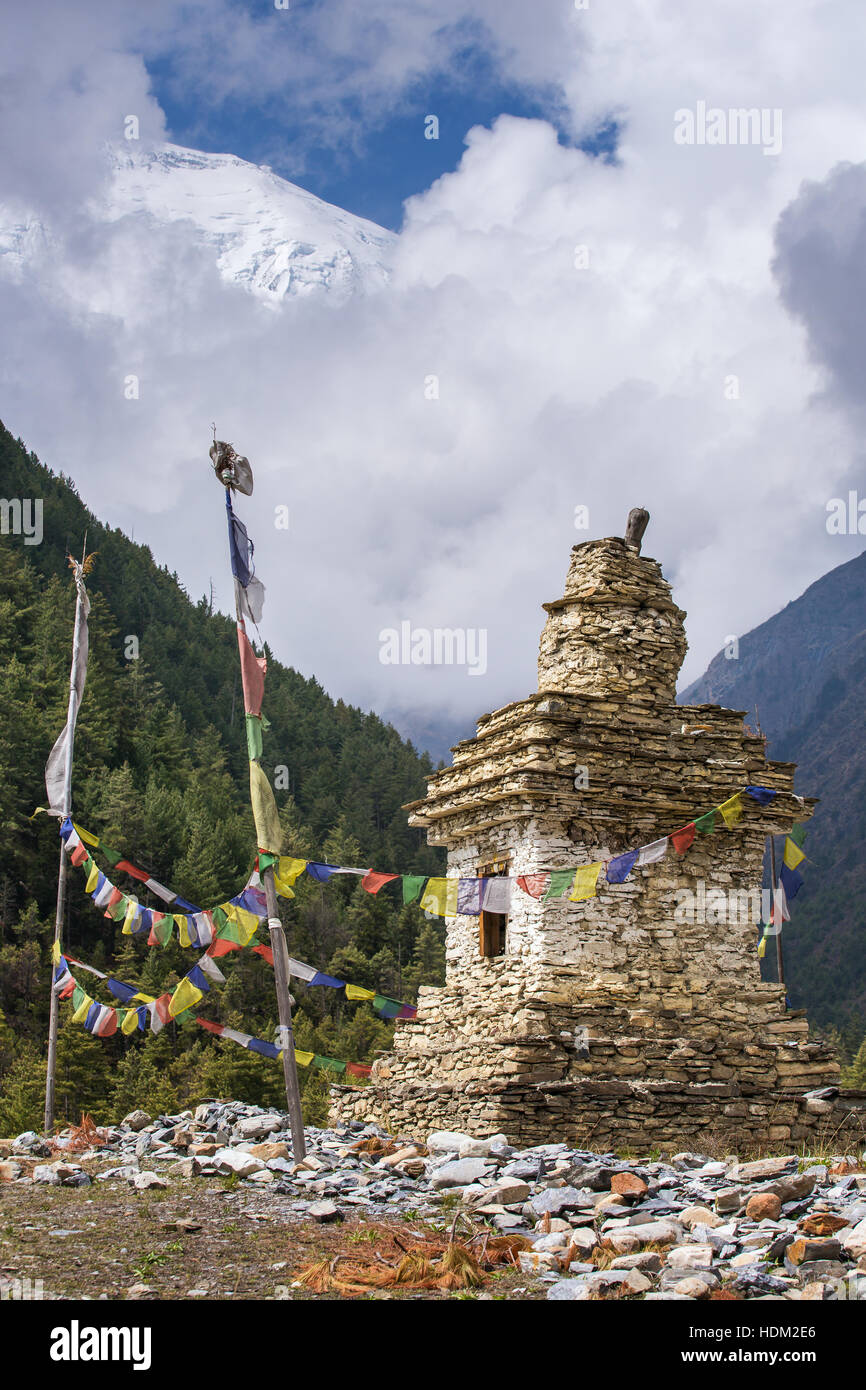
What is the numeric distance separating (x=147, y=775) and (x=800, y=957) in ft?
207

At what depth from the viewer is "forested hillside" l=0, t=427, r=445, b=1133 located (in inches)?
1727

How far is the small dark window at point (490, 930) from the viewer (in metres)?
16.1

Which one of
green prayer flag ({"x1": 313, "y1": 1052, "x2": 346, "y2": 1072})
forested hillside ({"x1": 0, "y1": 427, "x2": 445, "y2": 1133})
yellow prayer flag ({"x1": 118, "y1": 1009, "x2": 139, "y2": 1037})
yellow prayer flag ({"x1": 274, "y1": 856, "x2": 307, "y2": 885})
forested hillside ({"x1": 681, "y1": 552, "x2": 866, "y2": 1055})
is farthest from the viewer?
forested hillside ({"x1": 681, "y1": 552, "x2": 866, "y2": 1055})

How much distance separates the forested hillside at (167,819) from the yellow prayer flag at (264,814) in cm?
2502

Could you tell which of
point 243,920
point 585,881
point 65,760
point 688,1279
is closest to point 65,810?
point 65,760

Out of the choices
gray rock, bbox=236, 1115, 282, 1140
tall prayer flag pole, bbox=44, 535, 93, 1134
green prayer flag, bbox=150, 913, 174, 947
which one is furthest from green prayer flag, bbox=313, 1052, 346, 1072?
tall prayer flag pole, bbox=44, 535, 93, 1134

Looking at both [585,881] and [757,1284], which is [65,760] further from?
[757,1284]

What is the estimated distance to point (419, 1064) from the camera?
15891 mm

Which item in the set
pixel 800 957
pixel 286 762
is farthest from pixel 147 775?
pixel 800 957

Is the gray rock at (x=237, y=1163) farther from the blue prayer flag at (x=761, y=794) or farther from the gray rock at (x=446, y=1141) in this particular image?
the blue prayer flag at (x=761, y=794)

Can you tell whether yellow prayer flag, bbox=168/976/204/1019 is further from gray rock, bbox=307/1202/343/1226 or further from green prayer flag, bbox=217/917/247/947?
gray rock, bbox=307/1202/343/1226

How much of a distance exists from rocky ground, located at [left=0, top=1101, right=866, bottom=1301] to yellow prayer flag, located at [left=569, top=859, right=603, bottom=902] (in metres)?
3.06

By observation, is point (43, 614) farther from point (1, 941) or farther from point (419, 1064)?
point (419, 1064)

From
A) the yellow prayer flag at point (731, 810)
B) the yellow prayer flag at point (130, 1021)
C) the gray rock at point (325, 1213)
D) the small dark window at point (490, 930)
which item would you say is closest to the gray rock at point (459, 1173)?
the gray rock at point (325, 1213)
